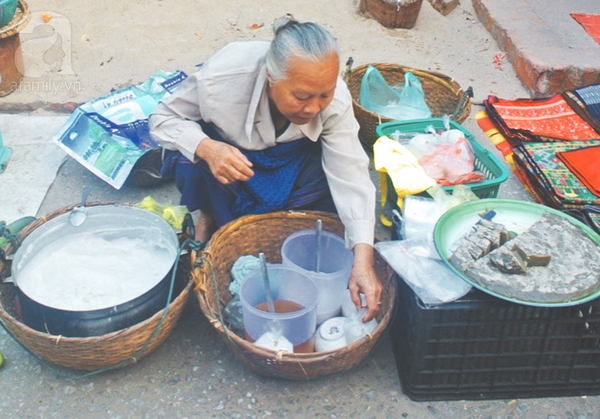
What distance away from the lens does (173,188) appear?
2.99 m

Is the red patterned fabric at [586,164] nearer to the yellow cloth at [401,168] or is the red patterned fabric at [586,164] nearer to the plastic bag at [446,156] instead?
the plastic bag at [446,156]

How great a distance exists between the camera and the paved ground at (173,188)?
2021mm

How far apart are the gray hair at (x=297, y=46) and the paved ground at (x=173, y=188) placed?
99cm

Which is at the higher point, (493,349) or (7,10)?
(7,10)

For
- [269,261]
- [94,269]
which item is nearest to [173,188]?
[269,261]

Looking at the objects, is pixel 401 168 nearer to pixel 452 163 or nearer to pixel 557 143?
pixel 452 163

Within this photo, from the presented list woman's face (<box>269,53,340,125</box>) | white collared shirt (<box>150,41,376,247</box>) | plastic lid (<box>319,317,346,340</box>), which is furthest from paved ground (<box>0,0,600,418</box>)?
woman's face (<box>269,53,340,125</box>)

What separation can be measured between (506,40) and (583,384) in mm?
2809

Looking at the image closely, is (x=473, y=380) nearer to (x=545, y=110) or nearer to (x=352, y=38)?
(x=545, y=110)

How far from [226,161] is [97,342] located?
687 millimetres

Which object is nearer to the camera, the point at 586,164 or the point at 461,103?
the point at 586,164

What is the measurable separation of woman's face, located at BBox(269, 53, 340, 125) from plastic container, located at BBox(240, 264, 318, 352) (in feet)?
1.84

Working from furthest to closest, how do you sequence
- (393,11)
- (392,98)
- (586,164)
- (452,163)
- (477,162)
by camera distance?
(393,11)
(392,98)
(586,164)
(477,162)
(452,163)

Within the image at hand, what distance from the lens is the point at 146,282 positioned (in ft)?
6.86
